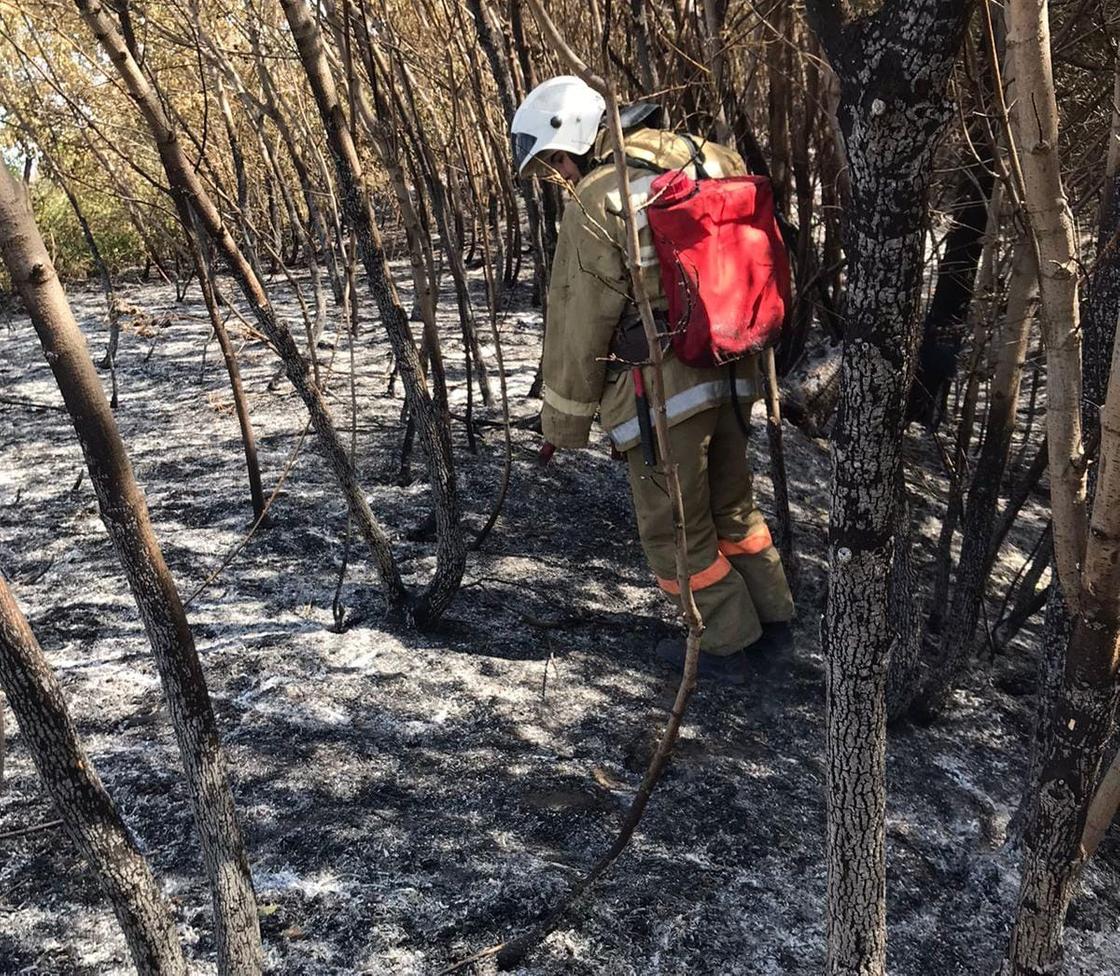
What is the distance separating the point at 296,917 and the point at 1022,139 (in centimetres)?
190

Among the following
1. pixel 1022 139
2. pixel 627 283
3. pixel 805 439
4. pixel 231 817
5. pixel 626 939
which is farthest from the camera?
pixel 805 439

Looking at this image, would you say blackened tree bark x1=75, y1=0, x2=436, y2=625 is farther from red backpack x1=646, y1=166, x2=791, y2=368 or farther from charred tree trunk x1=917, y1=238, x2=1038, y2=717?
charred tree trunk x1=917, y1=238, x2=1038, y2=717

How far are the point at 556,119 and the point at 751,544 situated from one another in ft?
4.86

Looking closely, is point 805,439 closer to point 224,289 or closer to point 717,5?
point 717,5

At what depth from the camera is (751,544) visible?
3.34 meters

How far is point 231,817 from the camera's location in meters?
1.68

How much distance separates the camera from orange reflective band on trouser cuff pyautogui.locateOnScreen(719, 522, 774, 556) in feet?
11.0

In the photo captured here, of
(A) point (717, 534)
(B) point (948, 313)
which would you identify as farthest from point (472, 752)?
(B) point (948, 313)

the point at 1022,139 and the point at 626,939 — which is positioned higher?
the point at 1022,139

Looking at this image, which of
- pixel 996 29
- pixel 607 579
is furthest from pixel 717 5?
pixel 607 579

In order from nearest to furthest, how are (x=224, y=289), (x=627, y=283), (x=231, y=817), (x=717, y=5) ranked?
1. (x=231, y=817)
2. (x=627, y=283)
3. (x=717, y=5)
4. (x=224, y=289)

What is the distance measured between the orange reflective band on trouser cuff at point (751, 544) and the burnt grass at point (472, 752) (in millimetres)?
353

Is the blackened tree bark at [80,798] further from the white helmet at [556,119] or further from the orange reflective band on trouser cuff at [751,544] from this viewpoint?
the orange reflective band on trouser cuff at [751,544]

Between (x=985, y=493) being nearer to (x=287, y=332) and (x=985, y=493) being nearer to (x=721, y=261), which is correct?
(x=721, y=261)
